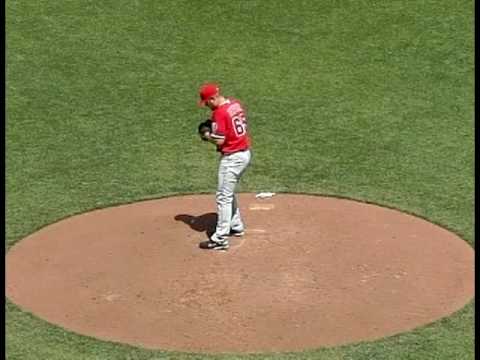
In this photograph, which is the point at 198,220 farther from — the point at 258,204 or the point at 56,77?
the point at 56,77

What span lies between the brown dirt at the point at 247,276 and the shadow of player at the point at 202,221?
0.5 inches

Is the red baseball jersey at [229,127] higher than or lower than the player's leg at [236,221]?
higher

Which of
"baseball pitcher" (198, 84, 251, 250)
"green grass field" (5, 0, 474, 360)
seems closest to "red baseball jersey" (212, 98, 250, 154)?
"baseball pitcher" (198, 84, 251, 250)

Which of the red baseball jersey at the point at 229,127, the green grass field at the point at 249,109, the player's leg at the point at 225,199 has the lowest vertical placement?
the green grass field at the point at 249,109

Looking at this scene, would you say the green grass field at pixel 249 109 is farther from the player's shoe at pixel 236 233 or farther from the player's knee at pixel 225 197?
the player's knee at pixel 225 197

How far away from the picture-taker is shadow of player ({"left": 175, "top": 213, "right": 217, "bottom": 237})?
13501 millimetres

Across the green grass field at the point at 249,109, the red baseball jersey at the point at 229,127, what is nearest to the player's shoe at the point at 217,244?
the red baseball jersey at the point at 229,127

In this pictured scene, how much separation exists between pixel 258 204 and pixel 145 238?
1.97 metres

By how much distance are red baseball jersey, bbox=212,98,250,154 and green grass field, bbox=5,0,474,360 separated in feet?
8.70

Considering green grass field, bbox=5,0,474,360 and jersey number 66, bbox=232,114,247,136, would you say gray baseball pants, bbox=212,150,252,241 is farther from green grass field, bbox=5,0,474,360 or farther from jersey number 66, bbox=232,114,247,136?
green grass field, bbox=5,0,474,360

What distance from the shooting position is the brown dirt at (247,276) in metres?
11.1

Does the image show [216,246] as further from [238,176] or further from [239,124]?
[239,124]

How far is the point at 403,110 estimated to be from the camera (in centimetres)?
1888

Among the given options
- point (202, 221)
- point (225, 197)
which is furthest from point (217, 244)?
point (202, 221)
